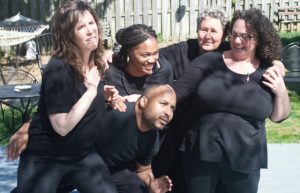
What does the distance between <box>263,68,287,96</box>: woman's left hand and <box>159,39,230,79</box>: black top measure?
0.56m

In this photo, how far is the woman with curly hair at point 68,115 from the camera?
2773 mm

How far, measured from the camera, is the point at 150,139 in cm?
310

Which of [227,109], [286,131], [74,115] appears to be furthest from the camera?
[286,131]

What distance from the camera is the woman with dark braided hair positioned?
10.3 feet

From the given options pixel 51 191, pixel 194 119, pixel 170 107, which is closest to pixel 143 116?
pixel 170 107

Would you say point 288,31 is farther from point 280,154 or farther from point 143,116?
point 143,116

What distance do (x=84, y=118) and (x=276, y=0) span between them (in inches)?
485

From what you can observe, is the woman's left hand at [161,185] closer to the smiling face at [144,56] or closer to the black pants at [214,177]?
the black pants at [214,177]

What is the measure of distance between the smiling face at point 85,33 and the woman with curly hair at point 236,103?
0.53m

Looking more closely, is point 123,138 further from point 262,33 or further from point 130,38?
point 262,33

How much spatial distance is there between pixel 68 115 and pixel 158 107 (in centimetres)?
46

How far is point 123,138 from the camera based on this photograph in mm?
3072

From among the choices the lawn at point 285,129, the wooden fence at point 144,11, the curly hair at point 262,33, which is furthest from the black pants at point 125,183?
the wooden fence at point 144,11

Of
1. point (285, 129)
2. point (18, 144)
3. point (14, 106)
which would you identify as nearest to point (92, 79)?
point (18, 144)
